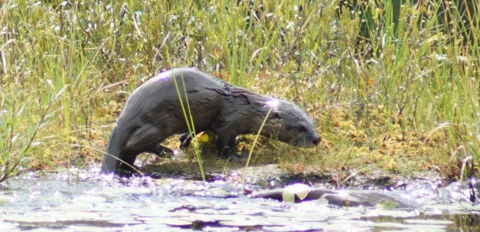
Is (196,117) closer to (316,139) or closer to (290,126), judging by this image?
(290,126)

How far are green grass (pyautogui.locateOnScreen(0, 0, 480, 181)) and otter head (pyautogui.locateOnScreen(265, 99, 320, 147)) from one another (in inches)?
4.3

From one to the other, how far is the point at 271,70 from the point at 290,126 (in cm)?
106

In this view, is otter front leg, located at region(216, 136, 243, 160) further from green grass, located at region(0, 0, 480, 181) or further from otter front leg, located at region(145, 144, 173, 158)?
otter front leg, located at region(145, 144, 173, 158)

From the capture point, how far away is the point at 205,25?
6.22 metres

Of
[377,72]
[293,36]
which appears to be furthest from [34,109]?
[377,72]

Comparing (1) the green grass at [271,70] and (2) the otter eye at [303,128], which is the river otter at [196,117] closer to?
(2) the otter eye at [303,128]

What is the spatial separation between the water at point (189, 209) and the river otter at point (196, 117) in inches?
12.3

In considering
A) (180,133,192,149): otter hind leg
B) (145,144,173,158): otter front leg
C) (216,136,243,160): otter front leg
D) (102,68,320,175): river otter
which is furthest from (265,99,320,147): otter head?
(145,144,173,158): otter front leg

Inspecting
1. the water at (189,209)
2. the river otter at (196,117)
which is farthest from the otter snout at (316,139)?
the water at (189,209)

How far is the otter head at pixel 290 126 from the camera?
16.8ft

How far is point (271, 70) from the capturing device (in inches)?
242

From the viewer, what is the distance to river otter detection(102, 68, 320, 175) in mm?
4848

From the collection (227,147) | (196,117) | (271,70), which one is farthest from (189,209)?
(271,70)

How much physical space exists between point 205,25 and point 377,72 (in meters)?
1.34
